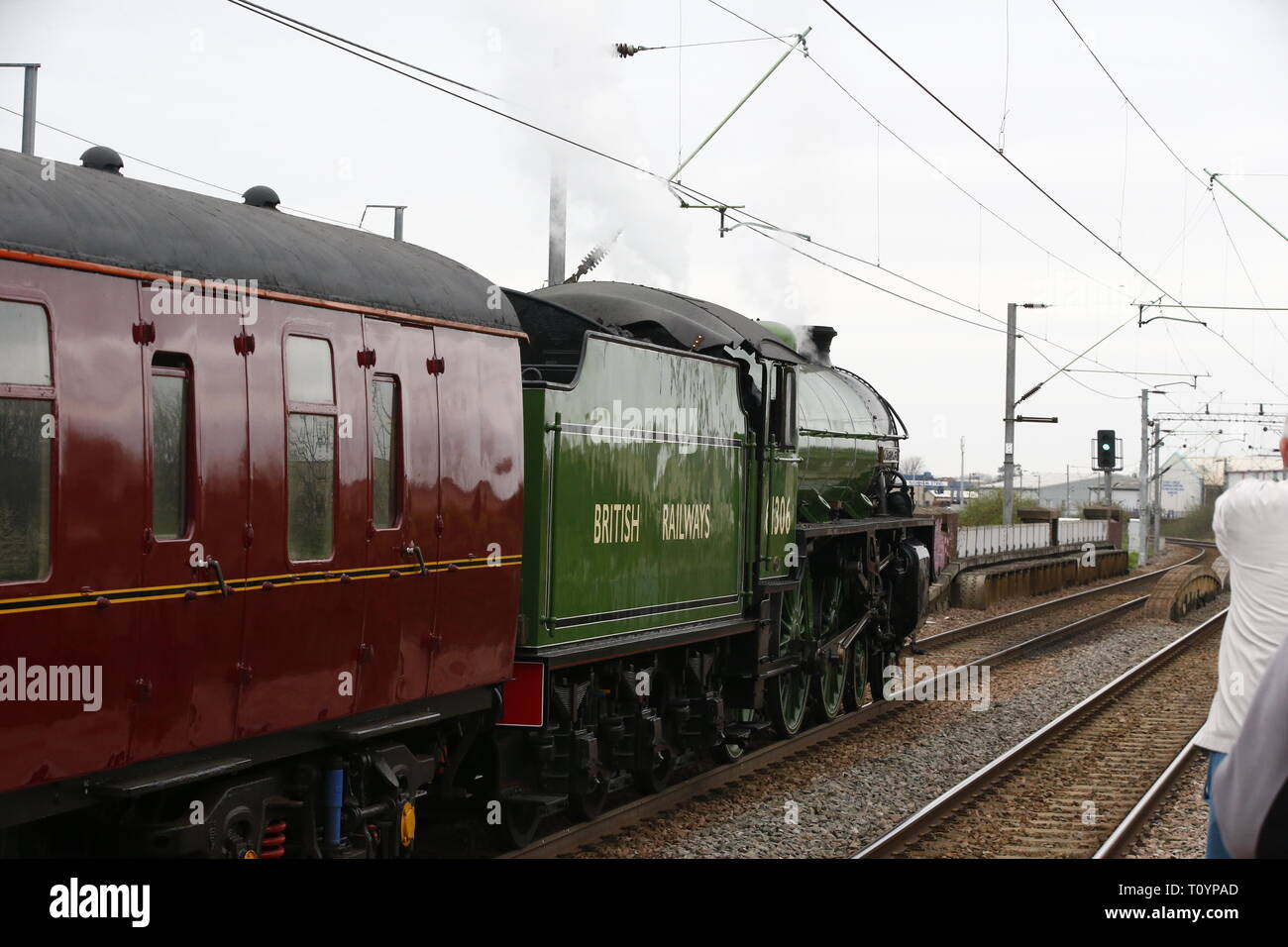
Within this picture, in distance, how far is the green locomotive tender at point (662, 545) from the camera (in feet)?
26.6

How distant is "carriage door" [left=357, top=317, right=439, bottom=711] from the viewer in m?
6.36

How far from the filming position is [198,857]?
5.53 meters

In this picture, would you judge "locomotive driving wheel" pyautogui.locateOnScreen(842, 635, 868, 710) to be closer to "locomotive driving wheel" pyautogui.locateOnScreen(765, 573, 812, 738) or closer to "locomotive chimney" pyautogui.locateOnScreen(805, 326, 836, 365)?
"locomotive driving wheel" pyautogui.locateOnScreen(765, 573, 812, 738)

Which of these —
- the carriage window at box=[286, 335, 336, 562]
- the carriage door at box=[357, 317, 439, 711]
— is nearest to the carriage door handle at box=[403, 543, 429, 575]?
the carriage door at box=[357, 317, 439, 711]

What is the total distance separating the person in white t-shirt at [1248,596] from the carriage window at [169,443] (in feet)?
12.0

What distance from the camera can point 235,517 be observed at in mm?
5484

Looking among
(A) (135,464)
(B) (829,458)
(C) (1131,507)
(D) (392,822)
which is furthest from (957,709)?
(C) (1131,507)

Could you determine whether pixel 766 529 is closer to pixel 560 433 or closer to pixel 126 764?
pixel 560 433

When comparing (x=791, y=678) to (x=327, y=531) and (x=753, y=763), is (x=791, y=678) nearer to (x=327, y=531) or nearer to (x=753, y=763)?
(x=753, y=763)

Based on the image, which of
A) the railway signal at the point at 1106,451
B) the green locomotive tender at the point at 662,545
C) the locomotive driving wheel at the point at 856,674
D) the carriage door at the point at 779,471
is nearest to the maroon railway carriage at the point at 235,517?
the green locomotive tender at the point at 662,545

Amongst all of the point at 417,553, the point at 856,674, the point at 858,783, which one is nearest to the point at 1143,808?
the point at 858,783

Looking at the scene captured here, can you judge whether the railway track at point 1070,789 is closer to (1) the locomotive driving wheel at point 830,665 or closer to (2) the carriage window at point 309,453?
(1) the locomotive driving wheel at point 830,665

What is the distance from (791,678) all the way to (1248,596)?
28.4 feet

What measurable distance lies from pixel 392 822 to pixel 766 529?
5049 mm
